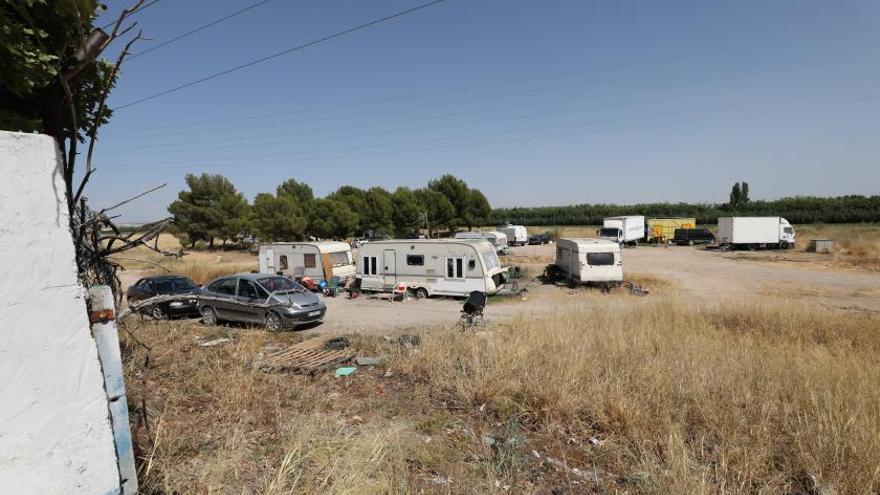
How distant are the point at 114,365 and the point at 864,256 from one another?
4213 cm

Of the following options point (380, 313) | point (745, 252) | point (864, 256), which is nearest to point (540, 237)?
point (745, 252)

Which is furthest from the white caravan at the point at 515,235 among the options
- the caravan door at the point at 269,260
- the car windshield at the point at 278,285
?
the car windshield at the point at 278,285

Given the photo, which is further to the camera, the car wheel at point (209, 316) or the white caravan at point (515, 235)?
the white caravan at point (515, 235)

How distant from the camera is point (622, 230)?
1729 inches

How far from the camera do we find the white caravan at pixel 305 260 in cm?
2083

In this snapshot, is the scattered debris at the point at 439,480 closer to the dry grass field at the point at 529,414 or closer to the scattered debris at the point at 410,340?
the dry grass field at the point at 529,414

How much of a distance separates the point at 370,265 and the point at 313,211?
26.7m

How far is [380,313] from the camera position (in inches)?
624

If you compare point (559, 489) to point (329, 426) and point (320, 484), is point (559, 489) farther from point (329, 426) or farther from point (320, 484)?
point (329, 426)

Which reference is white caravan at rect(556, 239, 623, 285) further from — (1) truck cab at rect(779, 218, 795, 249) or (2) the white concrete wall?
(1) truck cab at rect(779, 218, 795, 249)

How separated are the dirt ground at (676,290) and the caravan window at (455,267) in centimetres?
112

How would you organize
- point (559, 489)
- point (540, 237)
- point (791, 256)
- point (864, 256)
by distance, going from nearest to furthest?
point (559, 489)
point (864, 256)
point (791, 256)
point (540, 237)

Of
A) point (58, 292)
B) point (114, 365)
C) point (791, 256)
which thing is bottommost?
point (791, 256)

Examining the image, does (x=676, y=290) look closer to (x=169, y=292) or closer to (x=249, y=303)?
(x=249, y=303)
